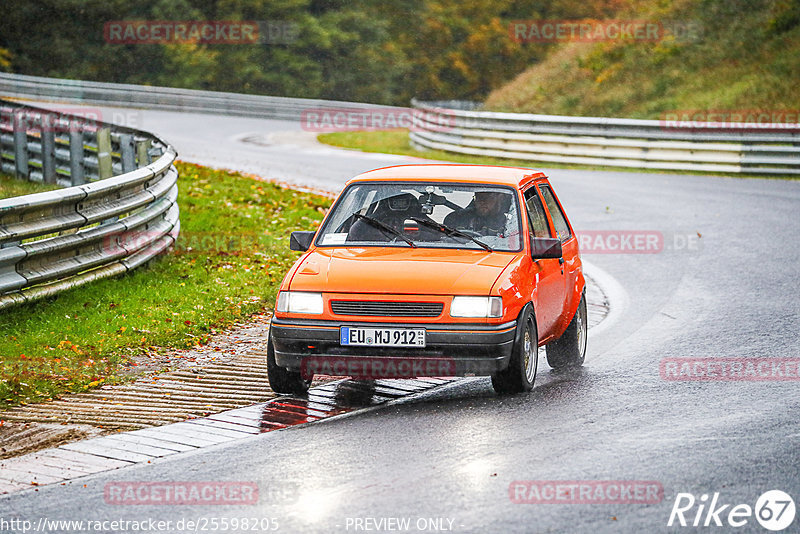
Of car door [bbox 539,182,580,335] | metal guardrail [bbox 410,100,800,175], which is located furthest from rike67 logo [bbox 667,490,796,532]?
metal guardrail [bbox 410,100,800,175]

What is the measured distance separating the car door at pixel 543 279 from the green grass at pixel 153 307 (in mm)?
3120

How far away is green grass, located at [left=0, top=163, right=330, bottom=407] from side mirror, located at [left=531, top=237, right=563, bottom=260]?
3.20 m

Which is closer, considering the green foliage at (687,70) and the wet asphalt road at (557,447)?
the wet asphalt road at (557,447)

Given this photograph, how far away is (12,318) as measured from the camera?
9.87 meters

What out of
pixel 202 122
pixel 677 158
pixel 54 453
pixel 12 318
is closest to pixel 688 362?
pixel 54 453

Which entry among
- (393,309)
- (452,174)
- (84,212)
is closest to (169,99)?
(84,212)

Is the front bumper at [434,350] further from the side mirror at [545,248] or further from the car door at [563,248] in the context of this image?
the car door at [563,248]

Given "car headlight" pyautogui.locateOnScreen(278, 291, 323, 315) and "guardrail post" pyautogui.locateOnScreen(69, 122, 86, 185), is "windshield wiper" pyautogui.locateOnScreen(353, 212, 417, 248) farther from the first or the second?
"guardrail post" pyautogui.locateOnScreen(69, 122, 86, 185)

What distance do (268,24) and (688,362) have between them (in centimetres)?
5752

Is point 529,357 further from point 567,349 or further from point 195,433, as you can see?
point 195,433

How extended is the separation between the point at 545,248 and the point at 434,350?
1327 mm

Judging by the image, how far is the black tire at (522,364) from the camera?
7957 mm

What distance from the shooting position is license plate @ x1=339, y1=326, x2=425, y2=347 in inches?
305

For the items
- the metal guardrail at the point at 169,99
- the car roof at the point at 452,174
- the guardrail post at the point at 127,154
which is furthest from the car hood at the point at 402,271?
the metal guardrail at the point at 169,99
